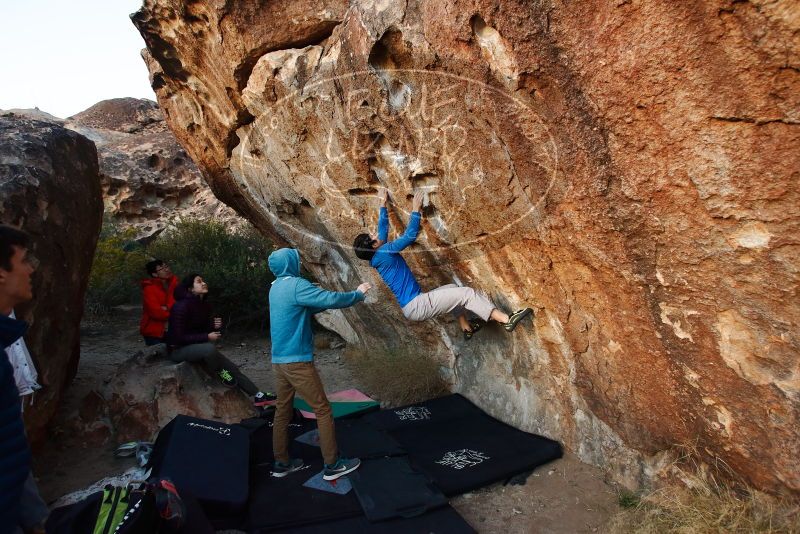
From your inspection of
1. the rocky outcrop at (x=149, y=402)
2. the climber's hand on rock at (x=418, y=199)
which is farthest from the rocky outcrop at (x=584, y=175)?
the rocky outcrop at (x=149, y=402)

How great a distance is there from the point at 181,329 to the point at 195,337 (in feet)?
0.48

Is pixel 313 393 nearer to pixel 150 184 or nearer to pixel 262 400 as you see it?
pixel 262 400

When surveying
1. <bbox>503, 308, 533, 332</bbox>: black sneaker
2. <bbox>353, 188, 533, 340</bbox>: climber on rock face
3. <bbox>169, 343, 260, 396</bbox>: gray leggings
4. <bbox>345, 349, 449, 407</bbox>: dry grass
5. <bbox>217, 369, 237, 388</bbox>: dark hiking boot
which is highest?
<bbox>353, 188, 533, 340</bbox>: climber on rock face

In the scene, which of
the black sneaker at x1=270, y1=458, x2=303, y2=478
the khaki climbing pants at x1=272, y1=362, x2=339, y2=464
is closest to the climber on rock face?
the khaki climbing pants at x1=272, y1=362, x2=339, y2=464

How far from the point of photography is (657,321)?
111 inches

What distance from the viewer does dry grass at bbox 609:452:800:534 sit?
243cm

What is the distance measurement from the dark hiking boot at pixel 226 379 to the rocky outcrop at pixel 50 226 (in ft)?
3.96

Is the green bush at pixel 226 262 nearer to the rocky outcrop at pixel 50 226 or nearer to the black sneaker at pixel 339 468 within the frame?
the rocky outcrop at pixel 50 226

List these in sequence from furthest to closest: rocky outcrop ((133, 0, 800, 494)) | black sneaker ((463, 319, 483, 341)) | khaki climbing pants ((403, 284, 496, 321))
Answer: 1. black sneaker ((463, 319, 483, 341))
2. khaki climbing pants ((403, 284, 496, 321))
3. rocky outcrop ((133, 0, 800, 494))

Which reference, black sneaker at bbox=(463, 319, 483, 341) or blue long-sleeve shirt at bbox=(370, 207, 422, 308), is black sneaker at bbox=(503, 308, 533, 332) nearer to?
black sneaker at bbox=(463, 319, 483, 341)

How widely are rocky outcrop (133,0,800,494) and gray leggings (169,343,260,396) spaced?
5.44 ft

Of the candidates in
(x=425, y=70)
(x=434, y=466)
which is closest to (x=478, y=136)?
(x=425, y=70)

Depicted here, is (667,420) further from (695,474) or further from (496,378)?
(496,378)

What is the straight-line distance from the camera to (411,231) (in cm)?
377
